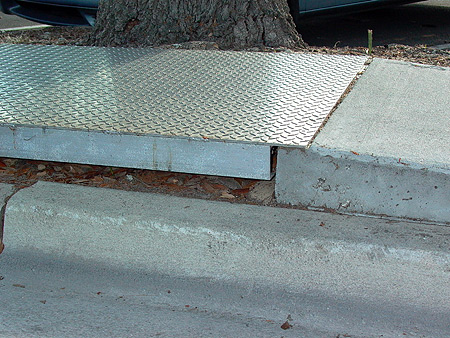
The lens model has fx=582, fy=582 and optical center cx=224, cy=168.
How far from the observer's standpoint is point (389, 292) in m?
2.43

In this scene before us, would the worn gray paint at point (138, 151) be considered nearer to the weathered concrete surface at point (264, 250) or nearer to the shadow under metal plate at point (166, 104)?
the shadow under metal plate at point (166, 104)

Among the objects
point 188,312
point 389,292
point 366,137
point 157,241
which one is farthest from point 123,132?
point 389,292

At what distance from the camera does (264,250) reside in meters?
2.54

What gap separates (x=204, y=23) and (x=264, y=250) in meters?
2.65

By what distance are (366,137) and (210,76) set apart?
1.26 m

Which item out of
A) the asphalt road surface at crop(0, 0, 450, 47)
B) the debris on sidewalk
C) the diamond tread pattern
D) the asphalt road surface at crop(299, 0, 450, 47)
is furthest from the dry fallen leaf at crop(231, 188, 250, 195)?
the asphalt road surface at crop(0, 0, 450, 47)

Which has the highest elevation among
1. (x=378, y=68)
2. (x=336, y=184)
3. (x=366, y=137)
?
(x=378, y=68)

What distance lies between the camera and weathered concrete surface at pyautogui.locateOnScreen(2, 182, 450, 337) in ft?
7.91

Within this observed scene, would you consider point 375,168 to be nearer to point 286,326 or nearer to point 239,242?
point 239,242

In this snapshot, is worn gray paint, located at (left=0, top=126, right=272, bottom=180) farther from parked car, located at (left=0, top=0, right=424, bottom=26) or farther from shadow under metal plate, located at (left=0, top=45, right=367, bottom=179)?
parked car, located at (left=0, top=0, right=424, bottom=26)

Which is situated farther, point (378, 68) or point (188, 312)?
point (378, 68)

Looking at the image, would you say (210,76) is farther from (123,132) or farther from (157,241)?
(157,241)

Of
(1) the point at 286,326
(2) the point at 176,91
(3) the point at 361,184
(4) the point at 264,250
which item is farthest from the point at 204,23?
(1) the point at 286,326

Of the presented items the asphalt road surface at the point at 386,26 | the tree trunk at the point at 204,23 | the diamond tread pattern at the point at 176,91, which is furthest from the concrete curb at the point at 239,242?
the asphalt road surface at the point at 386,26
